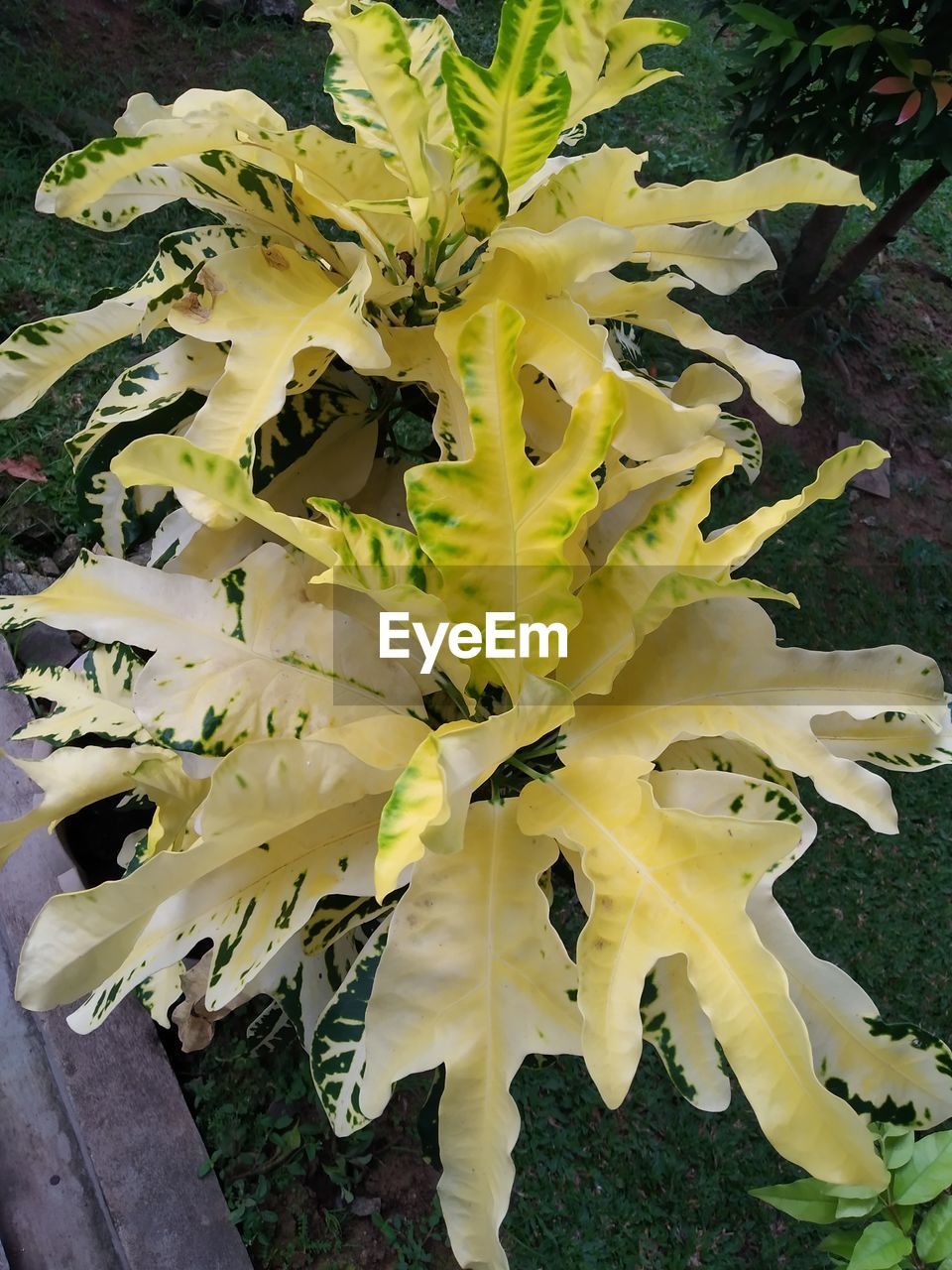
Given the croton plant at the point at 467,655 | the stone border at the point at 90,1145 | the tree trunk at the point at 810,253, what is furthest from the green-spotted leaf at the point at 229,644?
the tree trunk at the point at 810,253

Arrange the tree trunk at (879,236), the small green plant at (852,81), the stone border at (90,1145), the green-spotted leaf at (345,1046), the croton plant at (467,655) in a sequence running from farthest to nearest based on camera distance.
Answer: the tree trunk at (879,236) < the small green plant at (852,81) < the stone border at (90,1145) < the green-spotted leaf at (345,1046) < the croton plant at (467,655)

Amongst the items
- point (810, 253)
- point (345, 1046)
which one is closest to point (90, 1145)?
point (345, 1046)

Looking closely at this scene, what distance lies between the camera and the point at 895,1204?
32.7 inches

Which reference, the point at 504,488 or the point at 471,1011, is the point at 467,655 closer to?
the point at 504,488

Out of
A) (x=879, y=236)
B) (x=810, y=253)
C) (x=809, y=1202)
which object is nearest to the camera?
(x=809, y=1202)

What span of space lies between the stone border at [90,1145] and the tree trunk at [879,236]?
2.44 m

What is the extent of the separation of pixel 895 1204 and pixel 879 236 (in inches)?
93.1

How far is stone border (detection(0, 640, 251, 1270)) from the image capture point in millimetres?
1226

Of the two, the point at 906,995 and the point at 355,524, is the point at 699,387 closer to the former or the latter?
the point at 355,524

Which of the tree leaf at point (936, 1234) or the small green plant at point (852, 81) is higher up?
the small green plant at point (852, 81)

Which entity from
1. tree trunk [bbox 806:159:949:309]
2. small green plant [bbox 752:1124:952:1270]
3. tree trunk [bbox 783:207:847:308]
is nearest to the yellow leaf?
small green plant [bbox 752:1124:952:1270]

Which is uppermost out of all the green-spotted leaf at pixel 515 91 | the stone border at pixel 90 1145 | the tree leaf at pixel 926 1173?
the green-spotted leaf at pixel 515 91

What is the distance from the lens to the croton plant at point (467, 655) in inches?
23.6

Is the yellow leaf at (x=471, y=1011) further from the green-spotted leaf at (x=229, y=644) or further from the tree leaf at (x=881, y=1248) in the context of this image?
the tree leaf at (x=881, y=1248)
